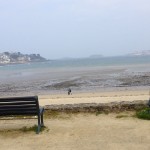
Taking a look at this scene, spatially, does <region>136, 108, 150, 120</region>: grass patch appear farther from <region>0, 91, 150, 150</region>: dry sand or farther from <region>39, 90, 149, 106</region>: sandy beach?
<region>39, 90, 149, 106</region>: sandy beach

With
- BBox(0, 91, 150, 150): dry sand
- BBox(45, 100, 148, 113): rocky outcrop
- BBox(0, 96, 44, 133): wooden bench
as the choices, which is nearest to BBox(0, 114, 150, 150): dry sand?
BBox(0, 91, 150, 150): dry sand

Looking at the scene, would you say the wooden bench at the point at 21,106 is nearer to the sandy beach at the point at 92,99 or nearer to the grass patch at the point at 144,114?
the grass patch at the point at 144,114

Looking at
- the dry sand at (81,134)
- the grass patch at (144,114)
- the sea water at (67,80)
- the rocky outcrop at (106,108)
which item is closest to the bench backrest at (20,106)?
the dry sand at (81,134)

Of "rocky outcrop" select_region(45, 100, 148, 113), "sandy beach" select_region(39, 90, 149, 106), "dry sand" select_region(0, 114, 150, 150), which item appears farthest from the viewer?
"sandy beach" select_region(39, 90, 149, 106)

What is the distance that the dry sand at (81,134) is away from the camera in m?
7.64

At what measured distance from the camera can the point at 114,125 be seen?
30.6 feet

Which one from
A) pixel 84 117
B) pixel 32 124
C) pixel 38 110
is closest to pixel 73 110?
pixel 84 117

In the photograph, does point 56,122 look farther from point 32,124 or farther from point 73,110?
point 73,110

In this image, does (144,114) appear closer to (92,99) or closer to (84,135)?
(84,135)

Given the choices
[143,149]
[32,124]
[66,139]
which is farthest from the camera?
[32,124]

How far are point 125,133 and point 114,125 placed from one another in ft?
2.85

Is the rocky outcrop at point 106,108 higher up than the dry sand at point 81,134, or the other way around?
the rocky outcrop at point 106,108

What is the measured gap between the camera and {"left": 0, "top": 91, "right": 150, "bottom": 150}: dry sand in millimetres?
7641

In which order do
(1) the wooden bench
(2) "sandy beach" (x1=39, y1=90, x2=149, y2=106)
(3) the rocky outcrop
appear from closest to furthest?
1. (1) the wooden bench
2. (3) the rocky outcrop
3. (2) "sandy beach" (x1=39, y1=90, x2=149, y2=106)
